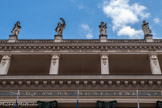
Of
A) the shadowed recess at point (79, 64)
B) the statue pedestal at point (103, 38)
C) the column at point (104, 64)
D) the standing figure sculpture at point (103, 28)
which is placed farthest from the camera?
the standing figure sculpture at point (103, 28)

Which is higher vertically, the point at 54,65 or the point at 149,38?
the point at 149,38

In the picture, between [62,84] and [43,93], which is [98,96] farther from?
[43,93]

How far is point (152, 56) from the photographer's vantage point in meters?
22.5

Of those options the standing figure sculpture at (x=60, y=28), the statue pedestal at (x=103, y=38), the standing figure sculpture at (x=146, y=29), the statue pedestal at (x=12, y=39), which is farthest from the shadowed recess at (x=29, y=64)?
the standing figure sculpture at (x=146, y=29)

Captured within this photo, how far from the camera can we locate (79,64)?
24328 millimetres

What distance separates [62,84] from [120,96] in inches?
183

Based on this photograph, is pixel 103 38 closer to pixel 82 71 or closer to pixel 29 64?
pixel 82 71

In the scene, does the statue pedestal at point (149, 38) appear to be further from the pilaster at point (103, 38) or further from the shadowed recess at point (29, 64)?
the shadowed recess at point (29, 64)

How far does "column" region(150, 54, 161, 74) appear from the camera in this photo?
21.1 meters

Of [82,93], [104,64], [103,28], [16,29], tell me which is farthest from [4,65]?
[103,28]

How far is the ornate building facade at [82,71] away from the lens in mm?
19219

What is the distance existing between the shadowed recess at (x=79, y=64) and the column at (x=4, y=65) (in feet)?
16.2

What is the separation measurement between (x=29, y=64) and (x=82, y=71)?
5315 mm

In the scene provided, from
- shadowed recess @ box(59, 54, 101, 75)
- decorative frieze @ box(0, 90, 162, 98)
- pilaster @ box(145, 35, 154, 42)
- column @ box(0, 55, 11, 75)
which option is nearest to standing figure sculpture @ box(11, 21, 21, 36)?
column @ box(0, 55, 11, 75)
